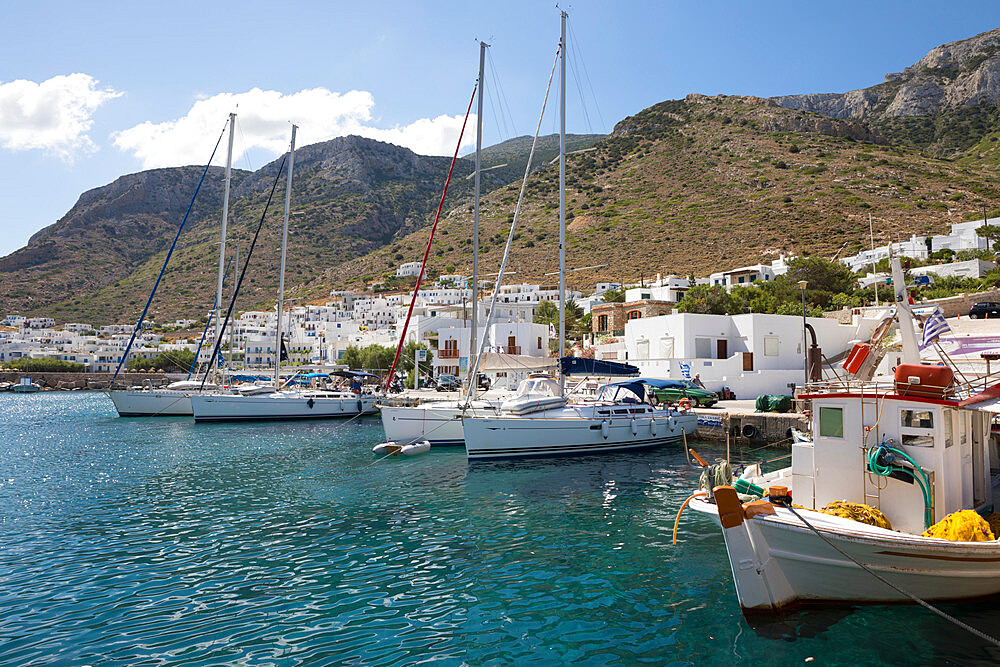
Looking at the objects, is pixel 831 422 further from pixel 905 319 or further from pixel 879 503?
pixel 905 319

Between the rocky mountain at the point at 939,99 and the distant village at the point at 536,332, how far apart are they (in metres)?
75.2

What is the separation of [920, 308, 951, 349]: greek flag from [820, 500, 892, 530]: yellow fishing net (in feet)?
15.2

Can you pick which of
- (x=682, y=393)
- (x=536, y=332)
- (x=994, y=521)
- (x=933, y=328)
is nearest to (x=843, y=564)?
(x=994, y=521)

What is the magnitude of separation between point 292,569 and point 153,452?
1729 cm

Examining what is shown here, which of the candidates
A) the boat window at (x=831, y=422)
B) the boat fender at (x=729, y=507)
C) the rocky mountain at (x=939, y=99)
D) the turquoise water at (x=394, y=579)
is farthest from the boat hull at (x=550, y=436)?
the rocky mountain at (x=939, y=99)

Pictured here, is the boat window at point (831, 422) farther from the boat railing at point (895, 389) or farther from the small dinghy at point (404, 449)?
the small dinghy at point (404, 449)

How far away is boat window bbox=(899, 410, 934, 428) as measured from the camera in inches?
331

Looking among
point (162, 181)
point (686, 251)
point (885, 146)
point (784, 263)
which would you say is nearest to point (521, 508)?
point (784, 263)

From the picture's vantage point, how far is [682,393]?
1216 inches

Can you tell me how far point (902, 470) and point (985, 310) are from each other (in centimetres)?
3273

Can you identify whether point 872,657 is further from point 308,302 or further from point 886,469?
point 308,302

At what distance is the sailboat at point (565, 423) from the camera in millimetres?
19531

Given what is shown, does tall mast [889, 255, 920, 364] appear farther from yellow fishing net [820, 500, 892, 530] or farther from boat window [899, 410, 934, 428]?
yellow fishing net [820, 500, 892, 530]

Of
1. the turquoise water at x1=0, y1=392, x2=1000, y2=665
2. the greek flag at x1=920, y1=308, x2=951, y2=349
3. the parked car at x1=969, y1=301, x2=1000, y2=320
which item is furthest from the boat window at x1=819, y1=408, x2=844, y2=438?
the parked car at x1=969, y1=301, x2=1000, y2=320
